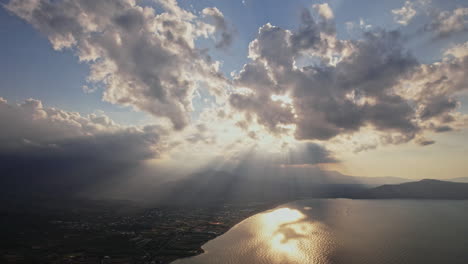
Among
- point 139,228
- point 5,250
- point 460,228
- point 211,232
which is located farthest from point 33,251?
point 460,228

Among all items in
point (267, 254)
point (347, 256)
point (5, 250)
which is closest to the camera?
point (347, 256)

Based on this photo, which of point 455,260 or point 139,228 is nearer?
point 455,260

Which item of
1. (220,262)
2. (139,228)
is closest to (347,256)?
(220,262)

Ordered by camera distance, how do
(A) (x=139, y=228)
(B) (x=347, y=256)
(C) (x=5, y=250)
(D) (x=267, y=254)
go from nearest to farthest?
(B) (x=347, y=256), (D) (x=267, y=254), (C) (x=5, y=250), (A) (x=139, y=228)

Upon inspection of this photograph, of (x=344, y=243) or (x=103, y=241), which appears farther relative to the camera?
(x=103, y=241)

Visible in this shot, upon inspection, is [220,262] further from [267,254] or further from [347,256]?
[347,256]

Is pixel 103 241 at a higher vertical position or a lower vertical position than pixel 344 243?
lower

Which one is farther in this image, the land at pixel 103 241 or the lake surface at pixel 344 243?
the land at pixel 103 241

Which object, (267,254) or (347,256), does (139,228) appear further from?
(347,256)

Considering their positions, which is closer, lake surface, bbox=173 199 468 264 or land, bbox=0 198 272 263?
lake surface, bbox=173 199 468 264
